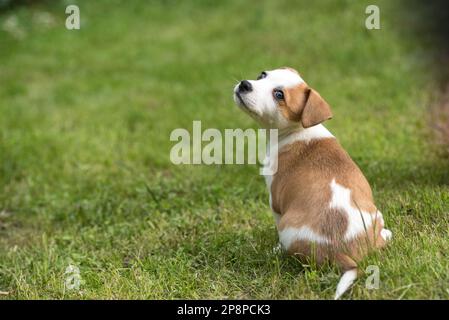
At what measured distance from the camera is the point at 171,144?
726cm

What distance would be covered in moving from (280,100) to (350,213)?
0.80 m

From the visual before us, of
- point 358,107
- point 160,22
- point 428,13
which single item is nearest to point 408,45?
point 428,13

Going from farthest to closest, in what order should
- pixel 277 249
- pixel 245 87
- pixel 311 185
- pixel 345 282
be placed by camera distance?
pixel 277 249 → pixel 245 87 → pixel 311 185 → pixel 345 282

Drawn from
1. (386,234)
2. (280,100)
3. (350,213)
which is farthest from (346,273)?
(280,100)

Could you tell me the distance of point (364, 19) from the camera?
9.81m

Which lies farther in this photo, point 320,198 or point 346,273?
point 320,198

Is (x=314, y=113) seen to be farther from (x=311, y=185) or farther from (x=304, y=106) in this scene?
(x=311, y=185)

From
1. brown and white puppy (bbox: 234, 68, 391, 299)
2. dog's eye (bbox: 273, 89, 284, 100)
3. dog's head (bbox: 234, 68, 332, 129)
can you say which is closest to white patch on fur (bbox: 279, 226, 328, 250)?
brown and white puppy (bbox: 234, 68, 391, 299)

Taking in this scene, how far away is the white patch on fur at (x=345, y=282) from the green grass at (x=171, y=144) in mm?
69

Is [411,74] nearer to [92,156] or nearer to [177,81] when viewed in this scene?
[177,81]

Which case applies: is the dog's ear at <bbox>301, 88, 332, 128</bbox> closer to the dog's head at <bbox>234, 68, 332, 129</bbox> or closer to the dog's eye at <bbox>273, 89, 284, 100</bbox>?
the dog's head at <bbox>234, 68, 332, 129</bbox>

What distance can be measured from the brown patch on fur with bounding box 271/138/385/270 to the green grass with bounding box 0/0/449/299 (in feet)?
0.35

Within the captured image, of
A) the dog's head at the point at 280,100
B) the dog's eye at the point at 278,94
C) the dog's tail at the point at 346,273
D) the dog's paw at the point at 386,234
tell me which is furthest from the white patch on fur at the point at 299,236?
the dog's eye at the point at 278,94
